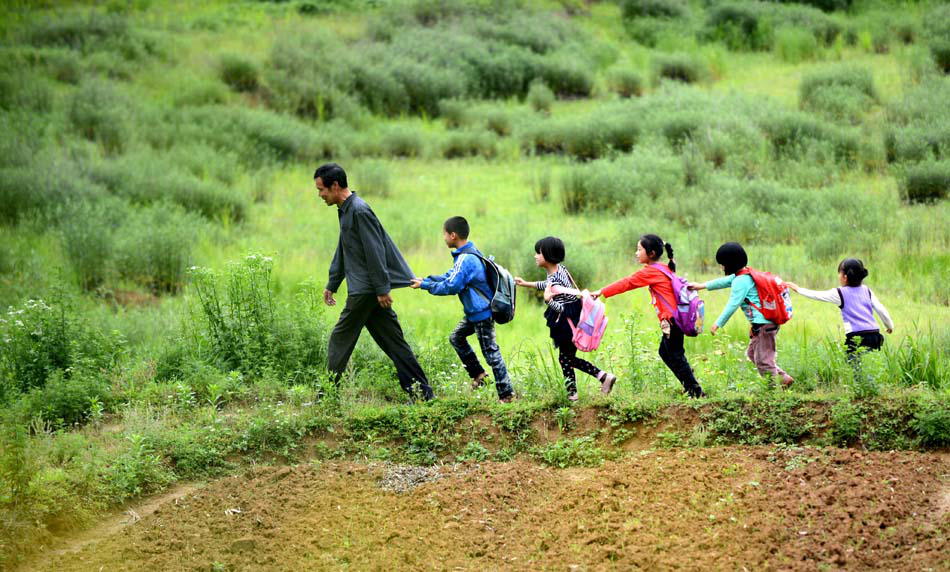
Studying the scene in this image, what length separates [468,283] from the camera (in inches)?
315

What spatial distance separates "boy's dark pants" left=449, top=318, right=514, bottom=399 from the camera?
26.6ft

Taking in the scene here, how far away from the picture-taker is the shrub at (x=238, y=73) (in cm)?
2345

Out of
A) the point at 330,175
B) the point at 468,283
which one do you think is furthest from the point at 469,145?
the point at 468,283

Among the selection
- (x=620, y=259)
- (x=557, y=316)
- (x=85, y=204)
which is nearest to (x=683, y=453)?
(x=557, y=316)

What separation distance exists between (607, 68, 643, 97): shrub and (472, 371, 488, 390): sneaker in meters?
16.3

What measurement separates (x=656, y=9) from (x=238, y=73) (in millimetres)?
13741

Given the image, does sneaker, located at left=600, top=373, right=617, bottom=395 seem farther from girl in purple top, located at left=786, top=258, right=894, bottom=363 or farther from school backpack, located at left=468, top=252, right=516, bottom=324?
girl in purple top, located at left=786, top=258, right=894, bottom=363

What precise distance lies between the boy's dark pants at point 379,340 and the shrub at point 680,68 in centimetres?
1742

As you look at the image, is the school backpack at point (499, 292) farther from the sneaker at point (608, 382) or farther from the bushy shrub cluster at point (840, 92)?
the bushy shrub cluster at point (840, 92)

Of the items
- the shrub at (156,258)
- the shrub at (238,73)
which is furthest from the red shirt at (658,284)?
the shrub at (238,73)

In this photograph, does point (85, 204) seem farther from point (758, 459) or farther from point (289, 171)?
point (758, 459)

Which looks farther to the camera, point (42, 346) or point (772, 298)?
point (42, 346)

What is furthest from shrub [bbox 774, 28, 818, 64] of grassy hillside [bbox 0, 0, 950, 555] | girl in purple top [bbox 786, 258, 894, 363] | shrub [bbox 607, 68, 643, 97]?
girl in purple top [bbox 786, 258, 894, 363]

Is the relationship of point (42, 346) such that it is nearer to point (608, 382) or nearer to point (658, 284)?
point (608, 382)
